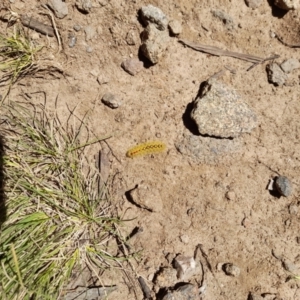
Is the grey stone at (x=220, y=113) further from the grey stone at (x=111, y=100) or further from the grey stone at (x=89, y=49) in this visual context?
the grey stone at (x=89, y=49)

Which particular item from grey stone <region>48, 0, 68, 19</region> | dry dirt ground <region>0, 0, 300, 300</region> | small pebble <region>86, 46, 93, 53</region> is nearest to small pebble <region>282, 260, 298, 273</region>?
dry dirt ground <region>0, 0, 300, 300</region>

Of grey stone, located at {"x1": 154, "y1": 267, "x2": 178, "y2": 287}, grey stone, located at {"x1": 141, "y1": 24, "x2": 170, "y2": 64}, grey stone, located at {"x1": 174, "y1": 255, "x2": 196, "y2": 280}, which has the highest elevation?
grey stone, located at {"x1": 141, "y1": 24, "x2": 170, "y2": 64}

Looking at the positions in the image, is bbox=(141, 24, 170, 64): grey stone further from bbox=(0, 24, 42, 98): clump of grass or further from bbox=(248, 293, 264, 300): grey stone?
bbox=(248, 293, 264, 300): grey stone

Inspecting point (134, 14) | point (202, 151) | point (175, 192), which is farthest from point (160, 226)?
point (134, 14)

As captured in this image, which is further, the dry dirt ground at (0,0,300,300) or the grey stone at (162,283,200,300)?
the dry dirt ground at (0,0,300,300)

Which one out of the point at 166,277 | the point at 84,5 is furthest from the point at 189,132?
the point at 84,5

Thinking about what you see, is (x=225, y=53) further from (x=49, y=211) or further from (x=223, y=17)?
(x=49, y=211)
